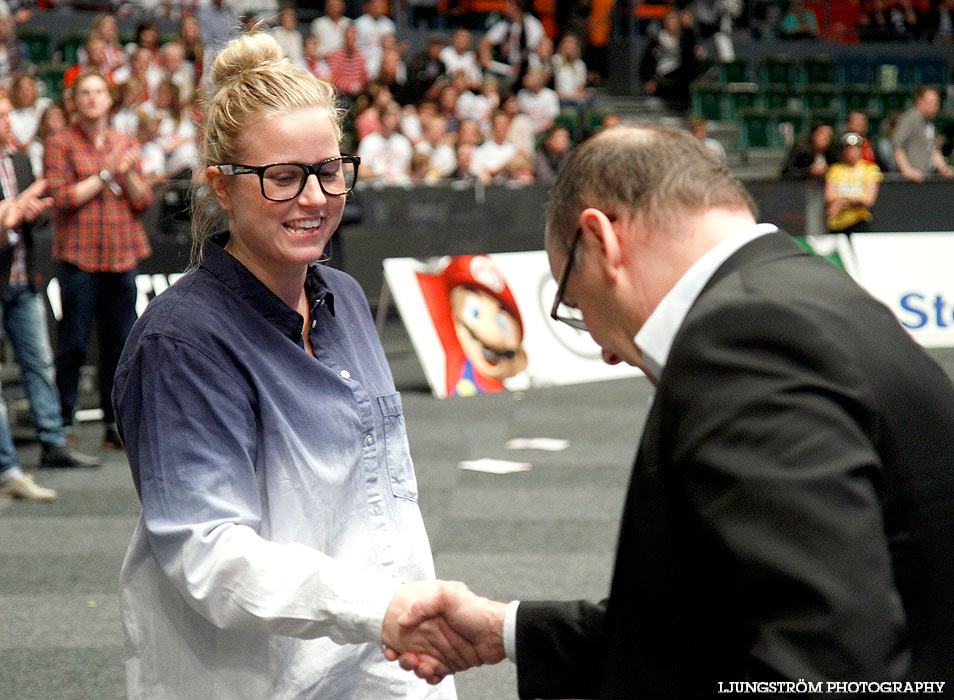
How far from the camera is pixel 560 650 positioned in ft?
5.54

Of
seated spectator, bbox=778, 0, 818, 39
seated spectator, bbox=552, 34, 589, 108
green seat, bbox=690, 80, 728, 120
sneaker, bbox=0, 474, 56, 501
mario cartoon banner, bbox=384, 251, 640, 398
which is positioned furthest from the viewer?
seated spectator, bbox=778, 0, 818, 39

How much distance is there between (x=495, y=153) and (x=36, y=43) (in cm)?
620

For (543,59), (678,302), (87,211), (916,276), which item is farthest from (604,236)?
(543,59)

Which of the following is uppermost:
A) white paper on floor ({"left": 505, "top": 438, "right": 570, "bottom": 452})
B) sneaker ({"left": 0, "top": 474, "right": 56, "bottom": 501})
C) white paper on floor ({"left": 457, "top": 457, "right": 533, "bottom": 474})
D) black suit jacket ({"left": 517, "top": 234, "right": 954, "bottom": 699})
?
black suit jacket ({"left": 517, "top": 234, "right": 954, "bottom": 699})

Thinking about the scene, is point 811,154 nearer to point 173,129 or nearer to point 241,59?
point 173,129

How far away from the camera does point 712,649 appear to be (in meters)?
1.23

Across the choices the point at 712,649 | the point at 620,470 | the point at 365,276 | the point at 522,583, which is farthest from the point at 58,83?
the point at 712,649

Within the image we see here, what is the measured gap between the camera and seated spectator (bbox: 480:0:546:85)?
17.5 meters

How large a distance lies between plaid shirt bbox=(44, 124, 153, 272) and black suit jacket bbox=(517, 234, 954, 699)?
5.68 meters

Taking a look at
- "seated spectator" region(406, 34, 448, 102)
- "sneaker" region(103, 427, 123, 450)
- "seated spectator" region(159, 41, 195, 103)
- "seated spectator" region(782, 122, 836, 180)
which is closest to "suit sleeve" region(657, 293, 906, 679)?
"sneaker" region(103, 427, 123, 450)

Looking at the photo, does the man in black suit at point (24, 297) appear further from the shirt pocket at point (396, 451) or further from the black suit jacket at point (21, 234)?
the shirt pocket at point (396, 451)

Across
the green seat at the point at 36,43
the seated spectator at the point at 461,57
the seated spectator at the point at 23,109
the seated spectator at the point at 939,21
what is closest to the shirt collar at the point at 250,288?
the seated spectator at the point at 23,109

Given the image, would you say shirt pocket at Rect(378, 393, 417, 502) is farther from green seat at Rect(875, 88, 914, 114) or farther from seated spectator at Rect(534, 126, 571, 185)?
green seat at Rect(875, 88, 914, 114)

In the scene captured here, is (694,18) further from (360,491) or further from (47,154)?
(360,491)
